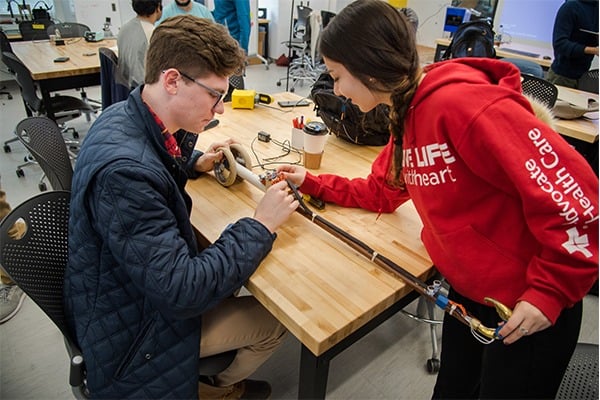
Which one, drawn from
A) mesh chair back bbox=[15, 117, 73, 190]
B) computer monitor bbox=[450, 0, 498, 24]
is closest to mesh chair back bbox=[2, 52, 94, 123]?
mesh chair back bbox=[15, 117, 73, 190]

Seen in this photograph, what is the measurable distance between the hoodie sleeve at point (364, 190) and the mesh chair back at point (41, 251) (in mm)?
706

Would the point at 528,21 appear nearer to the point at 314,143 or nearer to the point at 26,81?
the point at 314,143

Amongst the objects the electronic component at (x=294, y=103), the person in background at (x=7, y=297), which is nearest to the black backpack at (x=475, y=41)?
the electronic component at (x=294, y=103)

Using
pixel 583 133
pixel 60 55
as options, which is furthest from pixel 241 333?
pixel 60 55

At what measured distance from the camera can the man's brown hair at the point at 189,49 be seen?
100cm

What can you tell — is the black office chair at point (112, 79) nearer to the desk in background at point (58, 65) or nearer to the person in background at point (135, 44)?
the person in background at point (135, 44)

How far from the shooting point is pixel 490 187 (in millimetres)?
840

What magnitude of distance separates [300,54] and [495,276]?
20.4 ft

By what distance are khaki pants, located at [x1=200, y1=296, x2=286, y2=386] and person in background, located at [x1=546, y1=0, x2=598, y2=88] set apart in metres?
3.39

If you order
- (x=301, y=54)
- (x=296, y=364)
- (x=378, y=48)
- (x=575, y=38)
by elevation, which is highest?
(x=378, y=48)

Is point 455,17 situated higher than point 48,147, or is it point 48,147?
point 455,17

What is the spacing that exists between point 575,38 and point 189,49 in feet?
11.5

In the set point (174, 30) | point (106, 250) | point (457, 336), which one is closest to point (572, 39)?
point (457, 336)

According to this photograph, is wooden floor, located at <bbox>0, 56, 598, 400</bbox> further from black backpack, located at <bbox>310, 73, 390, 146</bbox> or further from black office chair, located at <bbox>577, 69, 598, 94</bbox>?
black office chair, located at <bbox>577, 69, 598, 94</bbox>
